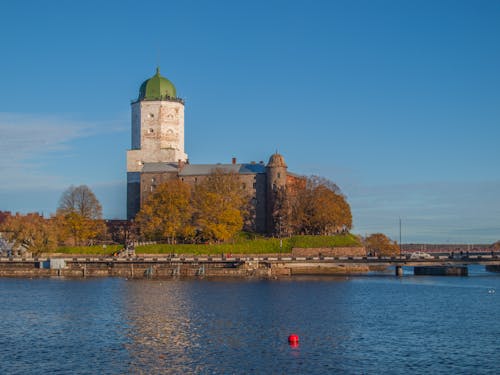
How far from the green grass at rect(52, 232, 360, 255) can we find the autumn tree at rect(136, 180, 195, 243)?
2242mm

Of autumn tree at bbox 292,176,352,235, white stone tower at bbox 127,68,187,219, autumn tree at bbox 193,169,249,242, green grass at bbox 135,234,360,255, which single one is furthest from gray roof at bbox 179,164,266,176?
green grass at bbox 135,234,360,255

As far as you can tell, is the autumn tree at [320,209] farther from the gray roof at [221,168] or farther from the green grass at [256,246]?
the gray roof at [221,168]

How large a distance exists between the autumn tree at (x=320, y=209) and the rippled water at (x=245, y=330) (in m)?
30.6

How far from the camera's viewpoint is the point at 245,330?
44625 mm

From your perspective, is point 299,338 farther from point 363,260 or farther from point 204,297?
point 363,260

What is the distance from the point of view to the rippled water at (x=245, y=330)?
34.8 meters

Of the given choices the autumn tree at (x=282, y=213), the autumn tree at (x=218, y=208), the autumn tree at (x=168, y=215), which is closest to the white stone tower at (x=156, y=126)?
the autumn tree at (x=218, y=208)

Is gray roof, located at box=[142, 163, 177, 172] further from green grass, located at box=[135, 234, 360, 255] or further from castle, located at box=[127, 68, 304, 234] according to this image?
green grass, located at box=[135, 234, 360, 255]

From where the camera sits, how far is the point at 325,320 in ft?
160

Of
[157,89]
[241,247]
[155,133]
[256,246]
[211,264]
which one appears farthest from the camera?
[157,89]

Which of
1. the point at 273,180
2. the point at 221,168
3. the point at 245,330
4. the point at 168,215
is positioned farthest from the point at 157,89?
the point at 245,330

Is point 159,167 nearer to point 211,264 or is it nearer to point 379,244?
point 211,264

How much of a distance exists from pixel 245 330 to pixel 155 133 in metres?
84.7

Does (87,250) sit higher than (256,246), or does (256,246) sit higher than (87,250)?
(256,246)
